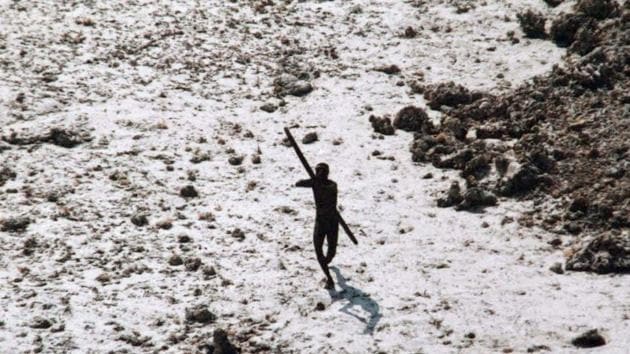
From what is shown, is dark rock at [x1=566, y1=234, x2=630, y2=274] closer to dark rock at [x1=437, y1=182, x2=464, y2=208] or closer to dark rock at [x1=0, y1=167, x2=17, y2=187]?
dark rock at [x1=437, y1=182, x2=464, y2=208]

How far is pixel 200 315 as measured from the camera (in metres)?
12.2

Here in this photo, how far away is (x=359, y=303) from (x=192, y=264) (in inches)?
149

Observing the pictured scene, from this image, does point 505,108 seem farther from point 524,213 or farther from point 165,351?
point 165,351

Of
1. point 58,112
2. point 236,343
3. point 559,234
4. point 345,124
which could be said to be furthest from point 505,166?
point 58,112

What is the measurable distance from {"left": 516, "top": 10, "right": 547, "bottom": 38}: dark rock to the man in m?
13.3

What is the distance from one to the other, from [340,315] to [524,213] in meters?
5.37

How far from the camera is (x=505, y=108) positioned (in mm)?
18938

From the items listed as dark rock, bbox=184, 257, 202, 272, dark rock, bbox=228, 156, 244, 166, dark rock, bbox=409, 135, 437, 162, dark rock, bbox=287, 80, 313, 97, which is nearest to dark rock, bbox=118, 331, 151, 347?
dark rock, bbox=184, 257, 202, 272

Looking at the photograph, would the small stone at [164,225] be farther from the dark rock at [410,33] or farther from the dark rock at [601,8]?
the dark rock at [601,8]

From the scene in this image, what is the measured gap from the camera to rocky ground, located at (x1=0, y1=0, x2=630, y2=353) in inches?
472

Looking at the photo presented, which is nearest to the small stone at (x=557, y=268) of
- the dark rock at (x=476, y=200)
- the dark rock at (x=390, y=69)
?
the dark rock at (x=476, y=200)

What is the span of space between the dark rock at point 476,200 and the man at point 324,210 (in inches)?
166

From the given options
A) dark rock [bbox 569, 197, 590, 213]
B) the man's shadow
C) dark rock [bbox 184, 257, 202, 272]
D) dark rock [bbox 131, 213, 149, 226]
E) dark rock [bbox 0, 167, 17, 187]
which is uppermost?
dark rock [bbox 569, 197, 590, 213]

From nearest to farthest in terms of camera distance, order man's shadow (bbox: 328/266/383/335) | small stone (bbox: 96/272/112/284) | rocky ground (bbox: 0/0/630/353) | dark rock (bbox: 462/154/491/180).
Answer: man's shadow (bbox: 328/266/383/335), rocky ground (bbox: 0/0/630/353), small stone (bbox: 96/272/112/284), dark rock (bbox: 462/154/491/180)
